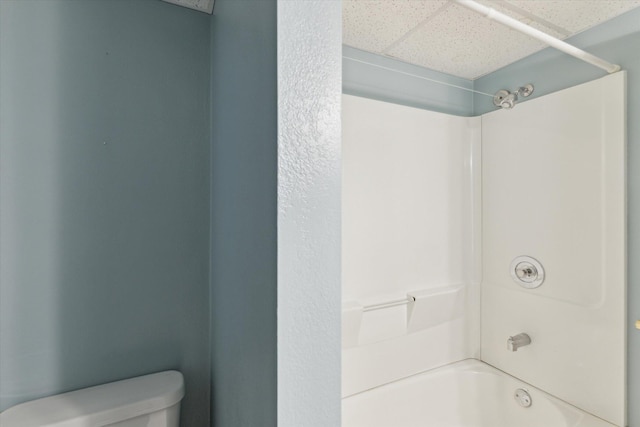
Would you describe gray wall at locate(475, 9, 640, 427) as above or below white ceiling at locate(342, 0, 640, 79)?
below

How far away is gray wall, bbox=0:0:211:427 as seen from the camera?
2.94ft

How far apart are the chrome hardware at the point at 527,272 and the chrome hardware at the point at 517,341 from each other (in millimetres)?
242

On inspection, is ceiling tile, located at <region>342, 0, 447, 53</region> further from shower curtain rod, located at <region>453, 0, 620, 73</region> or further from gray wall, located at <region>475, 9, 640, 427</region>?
gray wall, located at <region>475, 9, 640, 427</region>

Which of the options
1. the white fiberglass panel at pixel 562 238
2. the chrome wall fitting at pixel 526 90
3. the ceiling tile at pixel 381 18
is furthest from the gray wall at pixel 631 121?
the ceiling tile at pixel 381 18

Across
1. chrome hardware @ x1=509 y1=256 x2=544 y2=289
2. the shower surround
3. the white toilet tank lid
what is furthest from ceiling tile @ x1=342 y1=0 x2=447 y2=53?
the white toilet tank lid

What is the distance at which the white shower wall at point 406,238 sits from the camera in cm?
146

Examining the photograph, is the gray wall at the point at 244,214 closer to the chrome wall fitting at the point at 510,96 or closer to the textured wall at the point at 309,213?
the textured wall at the point at 309,213

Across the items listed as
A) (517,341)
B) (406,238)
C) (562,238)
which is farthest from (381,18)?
(517,341)

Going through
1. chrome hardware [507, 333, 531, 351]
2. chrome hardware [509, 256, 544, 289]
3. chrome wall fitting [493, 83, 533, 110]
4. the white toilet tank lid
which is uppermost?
chrome wall fitting [493, 83, 533, 110]

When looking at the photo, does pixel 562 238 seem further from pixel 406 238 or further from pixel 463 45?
pixel 463 45

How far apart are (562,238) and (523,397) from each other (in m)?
0.78

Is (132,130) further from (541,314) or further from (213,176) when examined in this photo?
(541,314)

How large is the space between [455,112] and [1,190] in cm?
197

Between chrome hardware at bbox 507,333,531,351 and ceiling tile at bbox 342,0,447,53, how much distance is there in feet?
4.92
